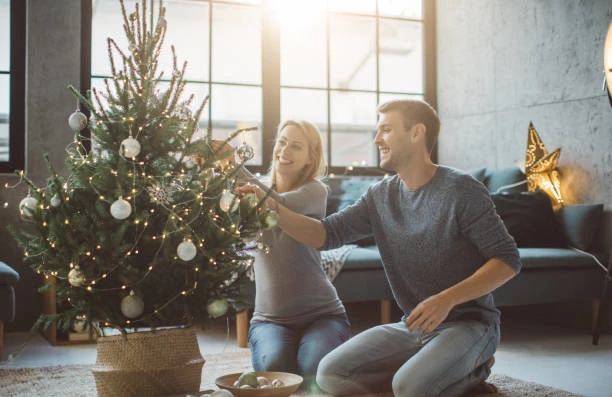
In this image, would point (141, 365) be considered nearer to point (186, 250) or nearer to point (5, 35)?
point (186, 250)

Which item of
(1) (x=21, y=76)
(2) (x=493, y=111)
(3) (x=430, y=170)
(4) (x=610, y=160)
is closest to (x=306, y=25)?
(2) (x=493, y=111)

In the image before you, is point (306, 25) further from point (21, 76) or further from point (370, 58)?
point (21, 76)

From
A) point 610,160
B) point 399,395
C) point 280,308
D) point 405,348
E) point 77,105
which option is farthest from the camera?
point 77,105

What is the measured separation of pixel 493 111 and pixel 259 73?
161 cm

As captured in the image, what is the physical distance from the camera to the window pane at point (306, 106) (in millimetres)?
4578

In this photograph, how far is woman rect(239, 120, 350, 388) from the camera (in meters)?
2.19

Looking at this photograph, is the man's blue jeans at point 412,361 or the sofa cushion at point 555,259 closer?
the man's blue jeans at point 412,361

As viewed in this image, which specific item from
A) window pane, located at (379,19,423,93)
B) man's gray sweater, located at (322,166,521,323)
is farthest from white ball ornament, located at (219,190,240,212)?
window pane, located at (379,19,423,93)

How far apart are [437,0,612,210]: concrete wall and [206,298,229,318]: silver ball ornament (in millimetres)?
2596

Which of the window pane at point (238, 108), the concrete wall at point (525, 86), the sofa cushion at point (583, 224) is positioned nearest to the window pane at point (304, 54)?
the window pane at point (238, 108)

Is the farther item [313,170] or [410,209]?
[313,170]

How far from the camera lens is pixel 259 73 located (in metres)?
4.52

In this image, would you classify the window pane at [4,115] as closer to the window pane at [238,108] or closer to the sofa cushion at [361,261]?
the window pane at [238,108]

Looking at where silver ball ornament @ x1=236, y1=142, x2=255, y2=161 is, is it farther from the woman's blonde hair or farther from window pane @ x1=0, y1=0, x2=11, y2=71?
window pane @ x1=0, y1=0, x2=11, y2=71
